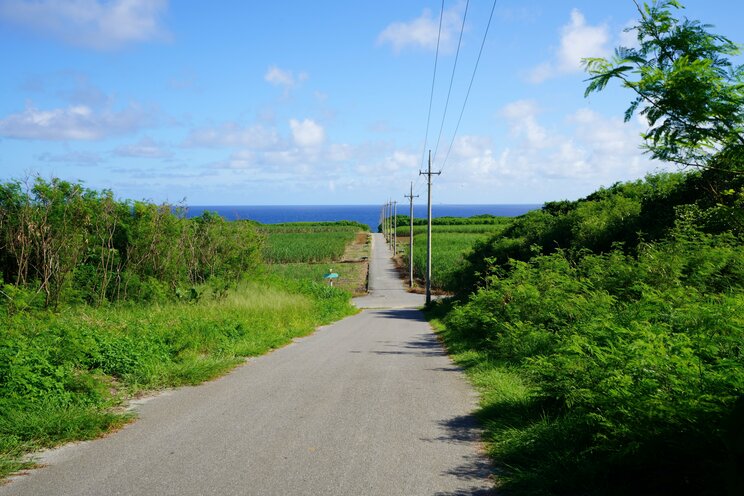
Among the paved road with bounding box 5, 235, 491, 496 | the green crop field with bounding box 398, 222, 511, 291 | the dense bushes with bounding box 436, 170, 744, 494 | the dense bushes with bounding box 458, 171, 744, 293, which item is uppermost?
the dense bushes with bounding box 458, 171, 744, 293

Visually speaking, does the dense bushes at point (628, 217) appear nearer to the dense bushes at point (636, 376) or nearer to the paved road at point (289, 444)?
the dense bushes at point (636, 376)

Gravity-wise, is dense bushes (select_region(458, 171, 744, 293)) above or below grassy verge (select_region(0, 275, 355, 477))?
above

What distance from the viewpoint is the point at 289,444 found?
5.78 metres

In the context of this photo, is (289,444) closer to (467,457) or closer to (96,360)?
(467,457)

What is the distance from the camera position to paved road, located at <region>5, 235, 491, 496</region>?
4.73 metres

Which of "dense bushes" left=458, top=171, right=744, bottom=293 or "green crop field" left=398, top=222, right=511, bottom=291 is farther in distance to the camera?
"green crop field" left=398, top=222, right=511, bottom=291

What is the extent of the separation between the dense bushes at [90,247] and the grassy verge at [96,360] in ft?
3.48

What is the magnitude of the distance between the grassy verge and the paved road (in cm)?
39

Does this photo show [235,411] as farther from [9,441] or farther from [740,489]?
[740,489]

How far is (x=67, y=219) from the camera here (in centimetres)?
1494

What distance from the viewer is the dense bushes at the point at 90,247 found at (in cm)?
1415

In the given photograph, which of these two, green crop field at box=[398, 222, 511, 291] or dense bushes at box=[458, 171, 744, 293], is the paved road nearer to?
dense bushes at box=[458, 171, 744, 293]

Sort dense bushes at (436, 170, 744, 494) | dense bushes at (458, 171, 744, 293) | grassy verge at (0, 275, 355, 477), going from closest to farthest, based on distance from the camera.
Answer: dense bushes at (436, 170, 744, 494) → grassy verge at (0, 275, 355, 477) → dense bushes at (458, 171, 744, 293)

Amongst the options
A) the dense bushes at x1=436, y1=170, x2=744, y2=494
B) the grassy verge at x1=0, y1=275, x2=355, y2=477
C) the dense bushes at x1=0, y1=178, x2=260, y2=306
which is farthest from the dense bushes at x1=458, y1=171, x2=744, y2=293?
the dense bushes at x1=0, y1=178, x2=260, y2=306
